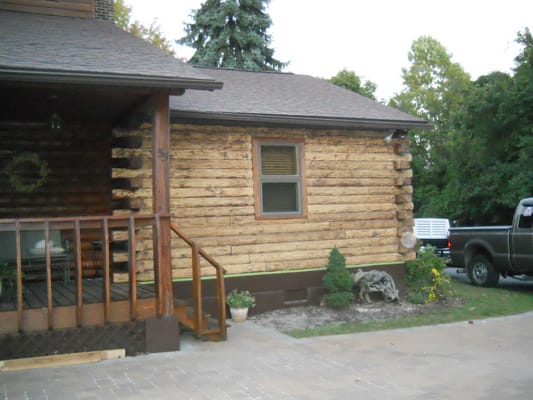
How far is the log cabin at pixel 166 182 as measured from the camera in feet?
24.3

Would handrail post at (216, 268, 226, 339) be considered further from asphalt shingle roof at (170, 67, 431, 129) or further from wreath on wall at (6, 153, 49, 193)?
wreath on wall at (6, 153, 49, 193)

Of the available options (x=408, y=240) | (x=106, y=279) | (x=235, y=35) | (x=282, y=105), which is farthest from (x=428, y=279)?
(x=235, y=35)

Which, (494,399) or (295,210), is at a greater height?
(295,210)

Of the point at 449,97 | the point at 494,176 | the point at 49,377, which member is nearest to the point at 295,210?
the point at 49,377

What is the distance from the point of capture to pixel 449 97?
41.2 meters

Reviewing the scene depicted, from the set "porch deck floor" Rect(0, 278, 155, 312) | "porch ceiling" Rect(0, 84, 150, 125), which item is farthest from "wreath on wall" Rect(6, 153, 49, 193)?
"porch deck floor" Rect(0, 278, 155, 312)

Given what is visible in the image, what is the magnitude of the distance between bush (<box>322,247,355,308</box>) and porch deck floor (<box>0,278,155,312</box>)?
10.5 feet

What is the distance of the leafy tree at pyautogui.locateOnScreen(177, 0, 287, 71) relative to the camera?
2616 cm

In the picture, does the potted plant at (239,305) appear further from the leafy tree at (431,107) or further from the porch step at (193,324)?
the leafy tree at (431,107)

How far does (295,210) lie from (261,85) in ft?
10.9

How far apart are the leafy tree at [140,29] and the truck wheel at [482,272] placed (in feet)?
79.2

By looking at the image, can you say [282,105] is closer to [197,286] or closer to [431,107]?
[197,286]

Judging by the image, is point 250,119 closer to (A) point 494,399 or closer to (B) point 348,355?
(B) point 348,355

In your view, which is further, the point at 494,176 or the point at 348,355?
the point at 494,176
